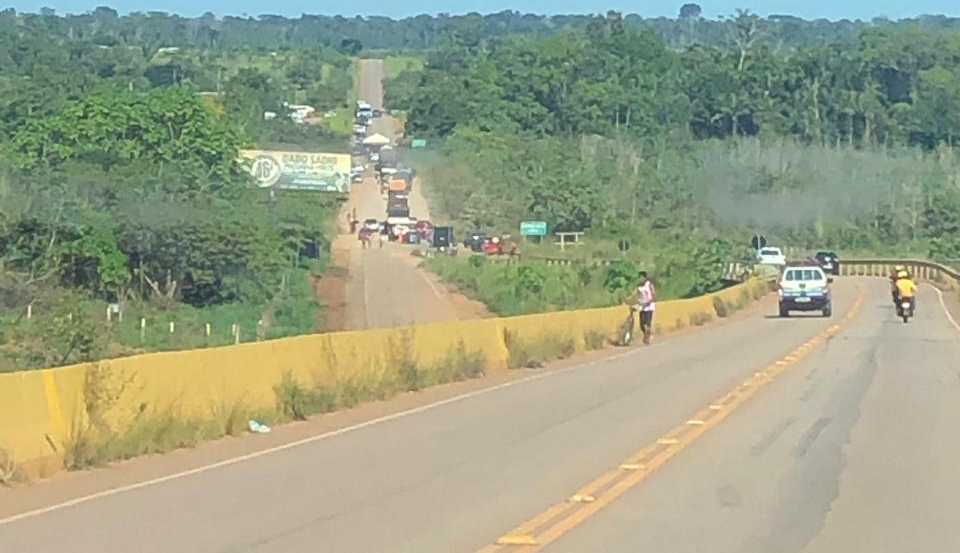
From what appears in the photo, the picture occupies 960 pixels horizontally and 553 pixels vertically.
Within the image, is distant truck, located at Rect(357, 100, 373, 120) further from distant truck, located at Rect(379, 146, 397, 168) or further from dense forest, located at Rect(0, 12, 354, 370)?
dense forest, located at Rect(0, 12, 354, 370)

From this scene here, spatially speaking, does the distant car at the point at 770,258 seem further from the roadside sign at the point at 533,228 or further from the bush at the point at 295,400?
the bush at the point at 295,400

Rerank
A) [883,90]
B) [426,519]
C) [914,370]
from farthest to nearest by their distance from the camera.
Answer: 1. [883,90]
2. [914,370]
3. [426,519]

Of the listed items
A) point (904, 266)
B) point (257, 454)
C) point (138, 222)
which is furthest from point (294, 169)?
point (904, 266)

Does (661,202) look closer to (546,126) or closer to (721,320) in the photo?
(546,126)

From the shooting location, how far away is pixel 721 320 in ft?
180

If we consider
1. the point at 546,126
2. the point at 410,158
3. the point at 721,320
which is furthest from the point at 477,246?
the point at 546,126

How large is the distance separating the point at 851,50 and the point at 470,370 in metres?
134

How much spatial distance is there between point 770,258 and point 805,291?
114 feet

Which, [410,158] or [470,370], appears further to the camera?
[410,158]

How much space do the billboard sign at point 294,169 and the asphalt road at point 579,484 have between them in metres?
26.8

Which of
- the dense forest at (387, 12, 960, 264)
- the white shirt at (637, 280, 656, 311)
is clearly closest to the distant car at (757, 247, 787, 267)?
the dense forest at (387, 12, 960, 264)

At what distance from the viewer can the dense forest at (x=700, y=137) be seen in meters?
92.4

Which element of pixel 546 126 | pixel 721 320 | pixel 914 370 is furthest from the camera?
pixel 546 126

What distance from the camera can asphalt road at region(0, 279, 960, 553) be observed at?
12172 millimetres
